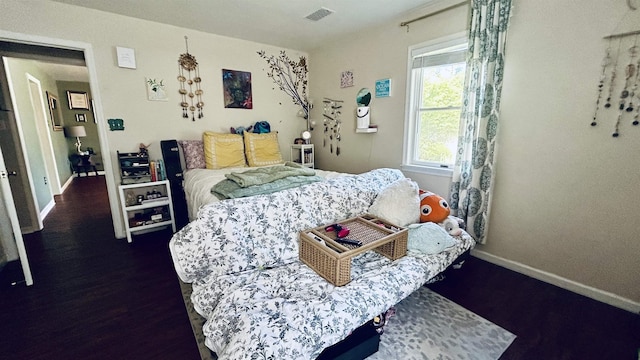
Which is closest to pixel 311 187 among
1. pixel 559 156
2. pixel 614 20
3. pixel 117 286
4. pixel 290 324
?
pixel 290 324

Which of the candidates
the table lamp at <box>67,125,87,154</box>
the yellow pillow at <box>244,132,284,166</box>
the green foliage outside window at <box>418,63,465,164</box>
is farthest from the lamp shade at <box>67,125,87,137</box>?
the green foliage outside window at <box>418,63,465,164</box>

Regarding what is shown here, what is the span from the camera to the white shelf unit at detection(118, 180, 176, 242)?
2.70 meters

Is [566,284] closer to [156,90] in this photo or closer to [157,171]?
[157,171]

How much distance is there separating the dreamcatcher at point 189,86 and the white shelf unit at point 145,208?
953 mm

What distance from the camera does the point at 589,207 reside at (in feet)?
5.84

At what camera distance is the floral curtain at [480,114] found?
202 centimetres

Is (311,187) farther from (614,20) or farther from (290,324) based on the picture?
(614,20)

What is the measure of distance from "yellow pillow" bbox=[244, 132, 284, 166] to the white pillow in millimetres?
1763

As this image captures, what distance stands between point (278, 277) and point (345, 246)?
0.40 metres

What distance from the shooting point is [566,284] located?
75.0 inches

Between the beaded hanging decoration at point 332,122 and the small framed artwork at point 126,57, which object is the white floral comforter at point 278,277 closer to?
the beaded hanging decoration at point 332,122

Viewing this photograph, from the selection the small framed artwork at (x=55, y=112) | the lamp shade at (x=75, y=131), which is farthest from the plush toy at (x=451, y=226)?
the lamp shade at (x=75, y=131)

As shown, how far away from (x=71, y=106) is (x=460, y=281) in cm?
882

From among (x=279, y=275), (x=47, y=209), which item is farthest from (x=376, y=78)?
(x=47, y=209)
